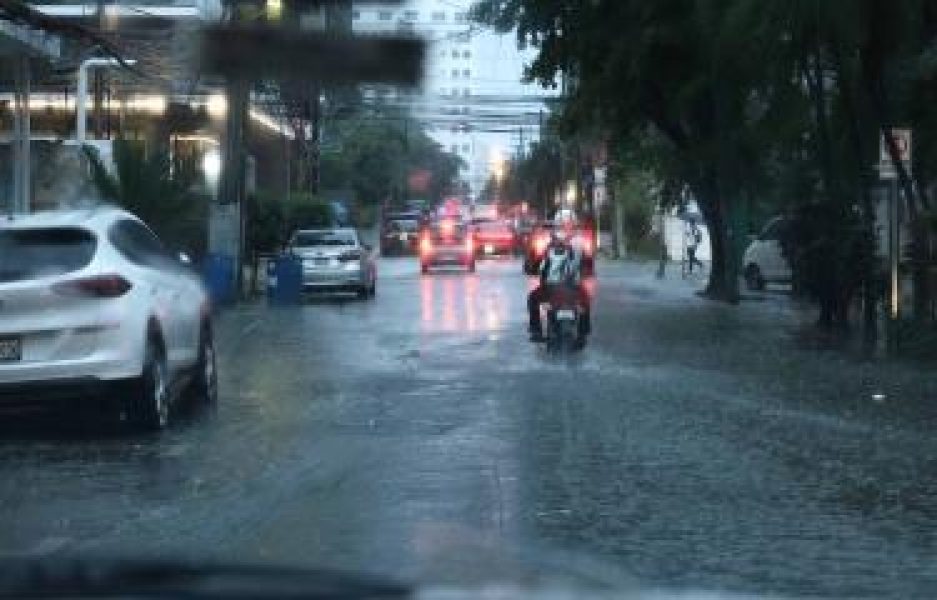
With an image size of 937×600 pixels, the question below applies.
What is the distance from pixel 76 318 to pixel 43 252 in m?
0.59

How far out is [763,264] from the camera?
36.4 meters

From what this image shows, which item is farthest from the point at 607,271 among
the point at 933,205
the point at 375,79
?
the point at 375,79

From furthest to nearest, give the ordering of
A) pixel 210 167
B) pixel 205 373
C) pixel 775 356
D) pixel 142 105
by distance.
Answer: pixel 142 105 < pixel 210 167 < pixel 775 356 < pixel 205 373

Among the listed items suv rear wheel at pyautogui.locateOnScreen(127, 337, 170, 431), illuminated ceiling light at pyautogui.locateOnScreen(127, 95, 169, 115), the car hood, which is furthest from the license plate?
illuminated ceiling light at pyautogui.locateOnScreen(127, 95, 169, 115)

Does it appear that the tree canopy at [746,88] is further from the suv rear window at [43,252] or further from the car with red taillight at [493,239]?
the car with red taillight at [493,239]

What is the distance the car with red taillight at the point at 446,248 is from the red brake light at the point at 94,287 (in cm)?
3327

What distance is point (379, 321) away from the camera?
26.4 meters

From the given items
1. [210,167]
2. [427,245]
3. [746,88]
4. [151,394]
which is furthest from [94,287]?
[427,245]

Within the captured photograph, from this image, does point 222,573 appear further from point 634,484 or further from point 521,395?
A: point 521,395

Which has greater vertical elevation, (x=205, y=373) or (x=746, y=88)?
(x=746, y=88)

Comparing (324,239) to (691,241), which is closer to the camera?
(324,239)

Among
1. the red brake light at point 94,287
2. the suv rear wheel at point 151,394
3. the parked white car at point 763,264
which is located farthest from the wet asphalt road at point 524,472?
the parked white car at point 763,264

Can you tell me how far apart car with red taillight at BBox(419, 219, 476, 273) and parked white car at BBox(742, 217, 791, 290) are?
33.5ft

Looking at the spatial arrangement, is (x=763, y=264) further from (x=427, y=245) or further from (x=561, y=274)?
(x=561, y=274)
